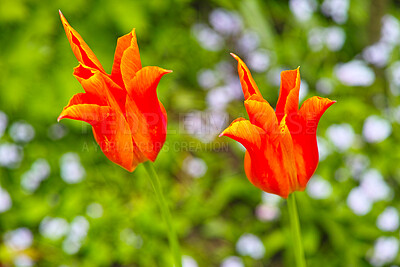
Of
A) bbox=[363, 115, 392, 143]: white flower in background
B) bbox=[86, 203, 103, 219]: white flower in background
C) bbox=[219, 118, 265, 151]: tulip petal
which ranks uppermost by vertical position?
bbox=[219, 118, 265, 151]: tulip petal

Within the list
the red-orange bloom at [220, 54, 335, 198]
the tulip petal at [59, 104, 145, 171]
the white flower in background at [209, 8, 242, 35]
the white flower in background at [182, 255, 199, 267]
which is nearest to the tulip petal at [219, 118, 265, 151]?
the red-orange bloom at [220, 54, 335, 198]

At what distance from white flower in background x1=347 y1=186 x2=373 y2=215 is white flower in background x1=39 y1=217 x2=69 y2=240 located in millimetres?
837

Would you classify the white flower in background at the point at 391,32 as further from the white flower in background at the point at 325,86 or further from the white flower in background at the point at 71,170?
the white flower in background at the point at 71,170

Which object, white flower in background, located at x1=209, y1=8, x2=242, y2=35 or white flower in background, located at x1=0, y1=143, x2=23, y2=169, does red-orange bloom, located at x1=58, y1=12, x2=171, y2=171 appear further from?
white flower in background, located at x1=209, y1=8, x2=242, y2=35

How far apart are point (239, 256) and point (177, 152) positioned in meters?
0.44

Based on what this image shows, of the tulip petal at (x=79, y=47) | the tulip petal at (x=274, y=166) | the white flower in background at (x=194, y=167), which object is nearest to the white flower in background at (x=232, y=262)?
the white flower in background at (x=194, y=167)

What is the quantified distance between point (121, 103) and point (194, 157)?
120 centimetres

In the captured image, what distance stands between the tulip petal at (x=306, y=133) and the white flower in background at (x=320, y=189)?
911 mm

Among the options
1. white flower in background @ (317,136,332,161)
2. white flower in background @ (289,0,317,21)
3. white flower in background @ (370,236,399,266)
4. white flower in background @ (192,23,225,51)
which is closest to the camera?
white flower in background @ (370,236,399,266)

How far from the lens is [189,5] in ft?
6.76

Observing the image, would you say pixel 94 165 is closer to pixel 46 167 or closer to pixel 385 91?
pixel 46 167

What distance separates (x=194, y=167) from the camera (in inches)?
63.6

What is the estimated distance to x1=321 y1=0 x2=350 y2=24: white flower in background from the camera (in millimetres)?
1914

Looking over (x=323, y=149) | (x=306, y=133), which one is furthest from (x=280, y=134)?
(x=323, y=149)
